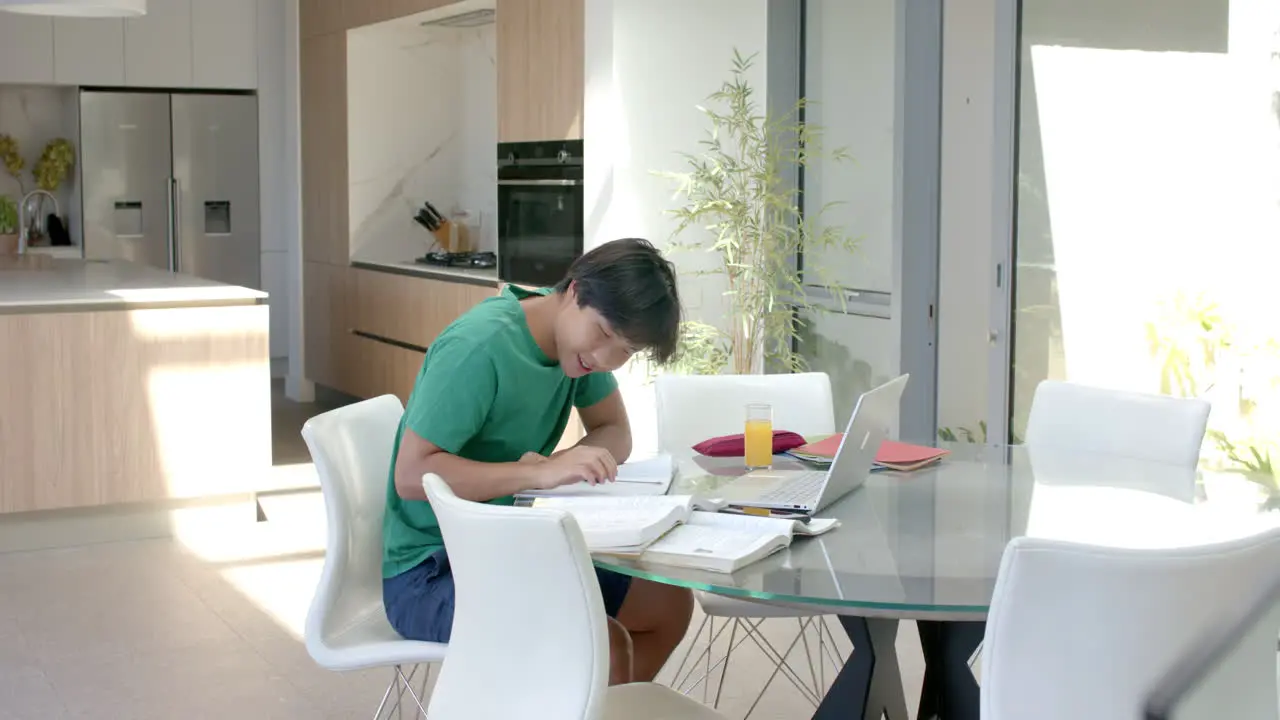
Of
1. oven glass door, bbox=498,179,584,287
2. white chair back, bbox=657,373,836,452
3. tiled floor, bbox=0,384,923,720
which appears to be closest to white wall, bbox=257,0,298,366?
oven glass door, bbox=498,179,584,287

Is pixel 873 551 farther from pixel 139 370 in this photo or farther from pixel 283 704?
pixel 139 370

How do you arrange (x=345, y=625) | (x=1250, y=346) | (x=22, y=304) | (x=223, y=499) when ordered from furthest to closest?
(x=223, y=499), (x=22, y=304), (x=1250, y=346), (x=345, y=625)

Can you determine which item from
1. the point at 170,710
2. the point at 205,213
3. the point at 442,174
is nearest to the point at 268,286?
the point at 205,213

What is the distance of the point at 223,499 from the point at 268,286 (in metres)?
4.02

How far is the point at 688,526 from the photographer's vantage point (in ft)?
7.02

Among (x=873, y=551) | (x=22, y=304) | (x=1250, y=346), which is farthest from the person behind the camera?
(x=22, y=304)

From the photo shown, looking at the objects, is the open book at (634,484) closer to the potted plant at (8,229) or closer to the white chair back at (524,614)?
the white chair back at (524,614)

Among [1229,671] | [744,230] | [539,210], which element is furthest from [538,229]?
[1229,671]

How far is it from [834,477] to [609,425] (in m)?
0.69

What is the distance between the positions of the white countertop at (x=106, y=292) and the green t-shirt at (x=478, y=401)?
283cm

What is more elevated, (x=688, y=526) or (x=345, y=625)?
(x=688, y=526)

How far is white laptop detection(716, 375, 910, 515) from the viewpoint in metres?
2.26

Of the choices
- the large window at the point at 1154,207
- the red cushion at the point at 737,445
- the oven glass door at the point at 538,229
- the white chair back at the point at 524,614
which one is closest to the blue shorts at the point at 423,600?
the white chair back at the point at 524,614

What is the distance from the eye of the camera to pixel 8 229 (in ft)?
25.0
